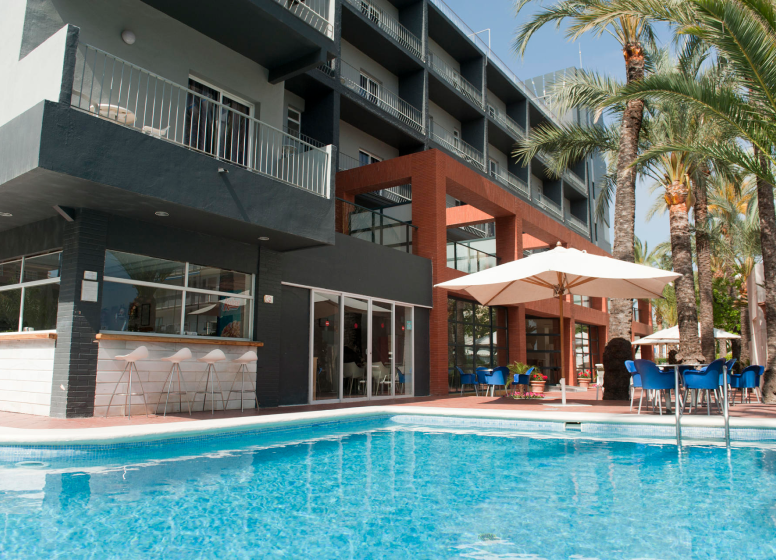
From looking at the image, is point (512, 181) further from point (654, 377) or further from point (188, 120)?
point (188, 120)

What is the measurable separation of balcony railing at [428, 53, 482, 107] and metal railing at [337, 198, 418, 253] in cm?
841

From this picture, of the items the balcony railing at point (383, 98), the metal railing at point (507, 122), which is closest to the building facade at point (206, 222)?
the balcony railing at point (383, 98)

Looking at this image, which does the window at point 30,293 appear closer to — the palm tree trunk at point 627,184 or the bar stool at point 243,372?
the bar stool at point 243,372

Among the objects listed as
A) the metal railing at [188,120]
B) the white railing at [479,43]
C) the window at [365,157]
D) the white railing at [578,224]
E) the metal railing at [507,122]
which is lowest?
the metal railing at [188,120]

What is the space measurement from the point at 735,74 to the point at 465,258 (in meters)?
8.36

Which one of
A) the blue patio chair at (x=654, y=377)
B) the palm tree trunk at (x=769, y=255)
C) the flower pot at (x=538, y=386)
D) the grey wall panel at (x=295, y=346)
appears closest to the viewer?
the blue patio chair at (x=654, y=377)

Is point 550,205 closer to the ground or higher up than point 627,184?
higher up

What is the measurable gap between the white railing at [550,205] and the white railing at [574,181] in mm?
1497

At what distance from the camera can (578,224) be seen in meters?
30.7

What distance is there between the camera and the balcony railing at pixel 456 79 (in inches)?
816

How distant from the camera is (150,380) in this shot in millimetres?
8195

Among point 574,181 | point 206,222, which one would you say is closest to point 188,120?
point 206,222

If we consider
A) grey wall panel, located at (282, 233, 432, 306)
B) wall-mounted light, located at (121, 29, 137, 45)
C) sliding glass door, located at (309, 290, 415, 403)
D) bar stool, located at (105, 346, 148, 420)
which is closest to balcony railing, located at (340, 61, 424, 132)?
grey wall panel, located at (282, 233, 432, 306)

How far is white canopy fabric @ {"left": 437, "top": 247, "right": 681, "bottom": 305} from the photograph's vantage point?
9.21m
